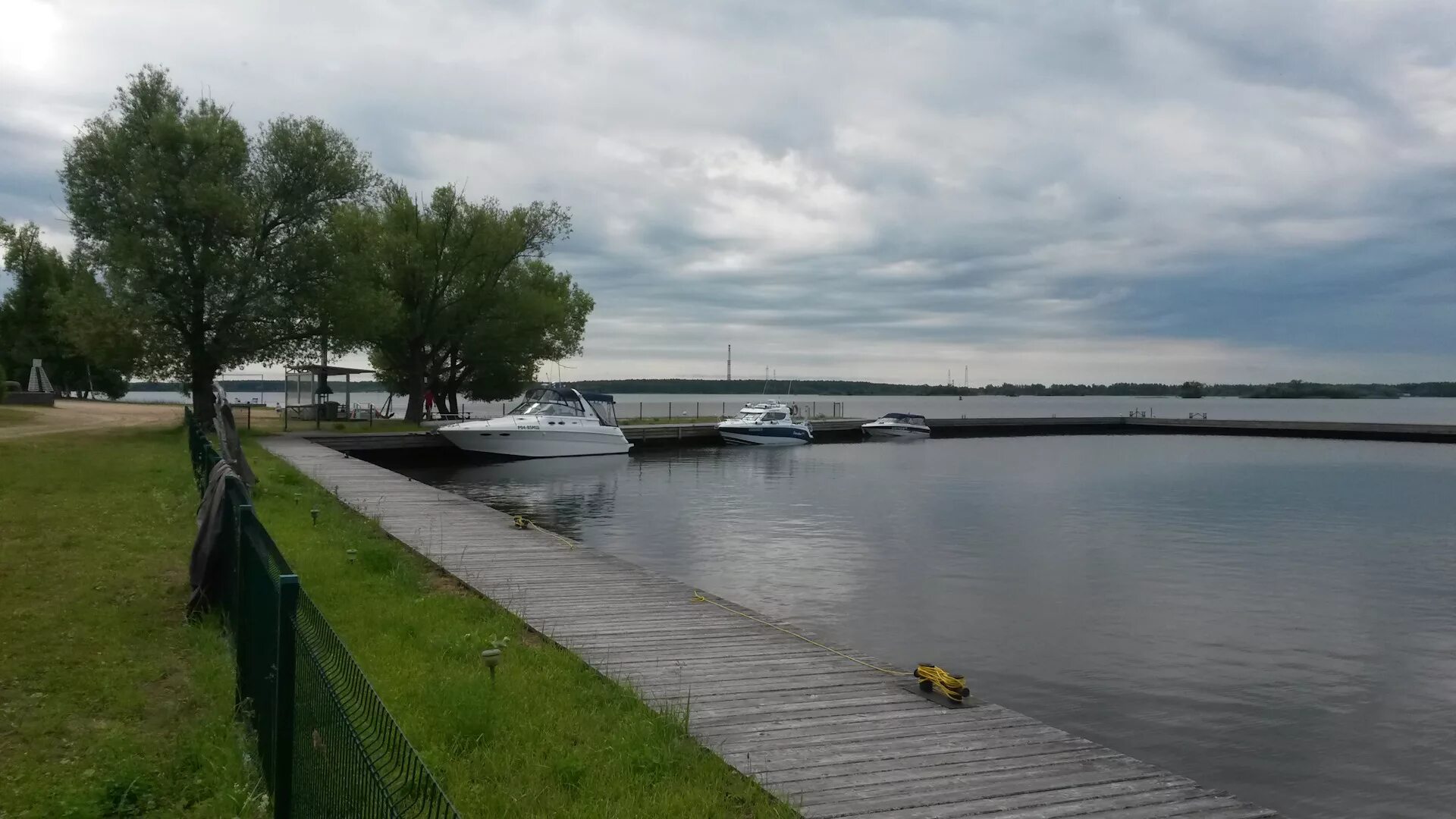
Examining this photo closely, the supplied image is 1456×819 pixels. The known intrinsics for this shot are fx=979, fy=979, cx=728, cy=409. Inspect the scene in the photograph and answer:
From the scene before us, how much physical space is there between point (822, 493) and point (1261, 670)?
20197 mm

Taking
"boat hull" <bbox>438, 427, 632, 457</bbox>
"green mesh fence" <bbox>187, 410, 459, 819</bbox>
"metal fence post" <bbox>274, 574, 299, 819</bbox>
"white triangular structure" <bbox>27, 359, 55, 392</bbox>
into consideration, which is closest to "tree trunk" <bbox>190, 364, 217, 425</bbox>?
"boat hull" <bbox>438, 427, 632, 457</bbox>

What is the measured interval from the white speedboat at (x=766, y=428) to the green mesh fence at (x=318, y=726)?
4943 cm

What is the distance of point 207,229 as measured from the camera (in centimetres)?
3052

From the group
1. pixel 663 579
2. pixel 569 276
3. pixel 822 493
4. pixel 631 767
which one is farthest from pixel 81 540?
pixel 569 276

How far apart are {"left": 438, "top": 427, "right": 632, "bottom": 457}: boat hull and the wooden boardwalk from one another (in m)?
27.0

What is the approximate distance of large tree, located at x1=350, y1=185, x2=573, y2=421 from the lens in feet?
136

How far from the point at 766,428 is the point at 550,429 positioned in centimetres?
1804

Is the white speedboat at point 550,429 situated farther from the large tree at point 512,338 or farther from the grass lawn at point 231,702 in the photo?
the grass lawn at point 231,702

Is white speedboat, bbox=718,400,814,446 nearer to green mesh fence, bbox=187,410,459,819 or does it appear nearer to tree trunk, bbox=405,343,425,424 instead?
tree trunk, bbox=405,343,425,424

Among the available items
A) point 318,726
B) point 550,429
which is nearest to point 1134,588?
point 318,726

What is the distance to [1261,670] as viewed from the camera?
1210 centimetres

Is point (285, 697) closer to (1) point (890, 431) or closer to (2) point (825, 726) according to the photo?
(2) point (825, 726)

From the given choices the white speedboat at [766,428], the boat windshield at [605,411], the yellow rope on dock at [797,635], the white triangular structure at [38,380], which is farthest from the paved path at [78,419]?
the white speedboat at [766,428]

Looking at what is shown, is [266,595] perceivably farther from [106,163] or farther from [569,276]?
[569,276]
